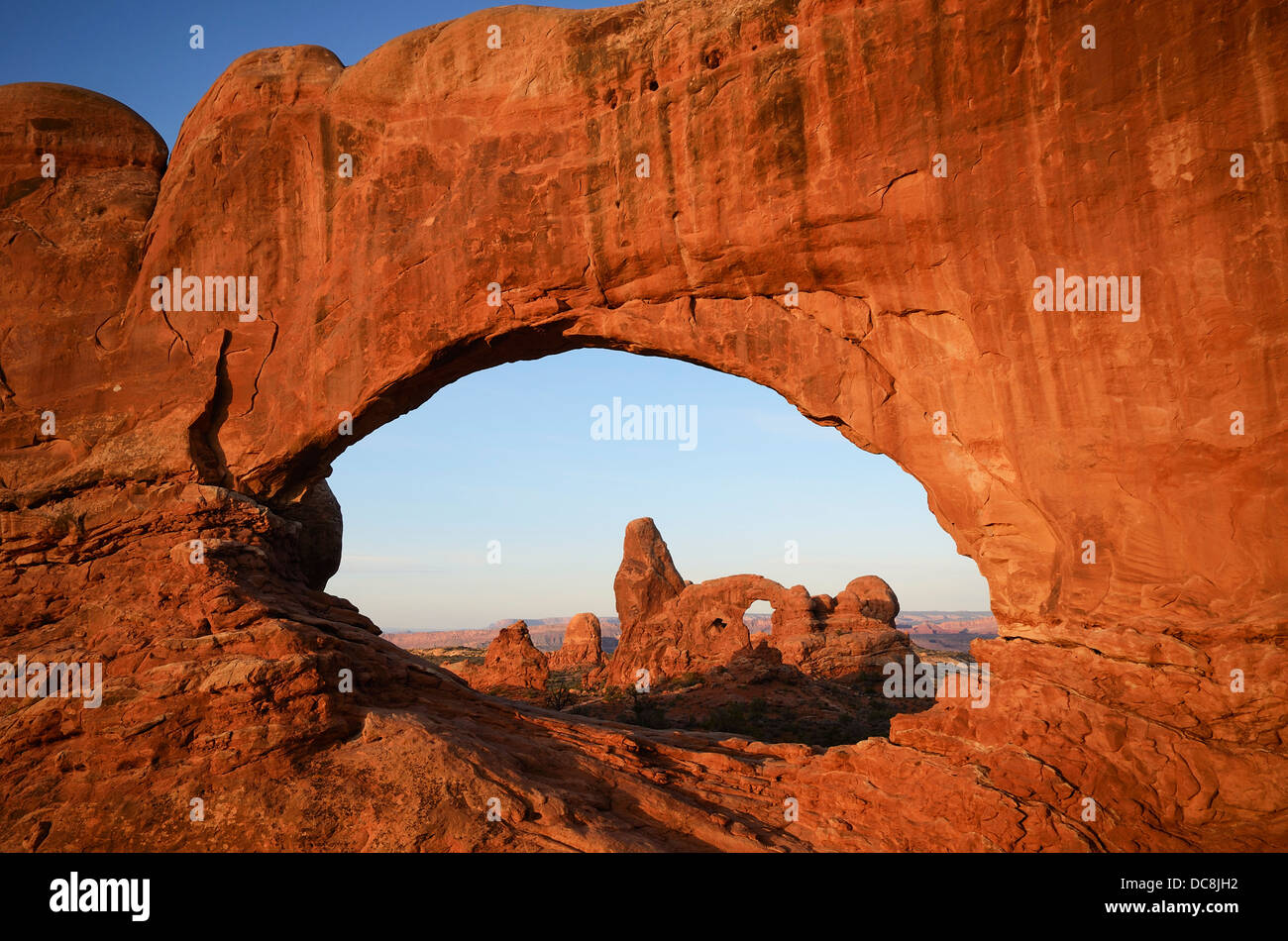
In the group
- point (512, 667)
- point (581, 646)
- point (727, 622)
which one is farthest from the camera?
point (581, 646)

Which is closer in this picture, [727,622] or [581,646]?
[727,622]

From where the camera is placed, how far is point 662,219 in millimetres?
12227

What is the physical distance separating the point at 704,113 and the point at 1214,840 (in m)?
10.4

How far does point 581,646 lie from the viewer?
156ft

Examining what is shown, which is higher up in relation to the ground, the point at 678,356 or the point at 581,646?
the point at 678,356

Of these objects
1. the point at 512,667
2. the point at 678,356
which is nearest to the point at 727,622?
the point at 512,667

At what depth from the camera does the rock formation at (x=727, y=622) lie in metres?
31.6

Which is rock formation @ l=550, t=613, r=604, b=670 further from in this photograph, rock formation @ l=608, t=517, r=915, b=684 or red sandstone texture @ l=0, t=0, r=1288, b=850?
red sandstone texture @ l=0, t=0, r=1288, b=850

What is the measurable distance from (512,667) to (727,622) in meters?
11.2

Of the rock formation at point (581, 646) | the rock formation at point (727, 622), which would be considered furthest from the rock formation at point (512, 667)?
the rock formation at point (581, 646)

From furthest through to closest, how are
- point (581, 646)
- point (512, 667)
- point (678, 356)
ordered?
point (581, 646) < point (512, 667) < point (678, 356)

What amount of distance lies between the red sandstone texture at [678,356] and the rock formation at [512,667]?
1577 cm

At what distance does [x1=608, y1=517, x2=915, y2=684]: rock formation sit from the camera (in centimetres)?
3164

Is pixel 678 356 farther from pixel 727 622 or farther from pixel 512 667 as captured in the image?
pixel 727 622
